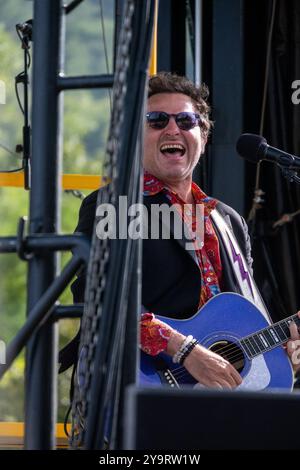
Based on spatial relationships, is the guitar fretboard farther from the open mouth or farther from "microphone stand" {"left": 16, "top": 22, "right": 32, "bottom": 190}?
"microphone stand" {"left": 16, "top": 22, "right": 32, "bottom": 190}

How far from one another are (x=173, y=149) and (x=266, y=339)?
0.75 meters

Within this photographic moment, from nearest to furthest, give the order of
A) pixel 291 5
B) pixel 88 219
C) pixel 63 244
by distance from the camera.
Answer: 1. pixel 63 244
2. pixel 88 219
3. pixel 291 5

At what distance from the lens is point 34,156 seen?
1.81 metres

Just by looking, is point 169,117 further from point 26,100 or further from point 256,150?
point 26,100

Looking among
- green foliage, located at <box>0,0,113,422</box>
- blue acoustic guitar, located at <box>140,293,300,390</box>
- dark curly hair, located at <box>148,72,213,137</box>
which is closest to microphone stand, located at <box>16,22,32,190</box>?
green foliage, located at <box>0,0,113,422</box>

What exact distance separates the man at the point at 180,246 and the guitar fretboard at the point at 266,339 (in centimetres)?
3

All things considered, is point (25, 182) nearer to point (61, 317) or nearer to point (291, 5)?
point (291, 5)

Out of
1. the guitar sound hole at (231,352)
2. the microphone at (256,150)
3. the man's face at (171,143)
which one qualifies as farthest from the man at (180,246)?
the microphone at (256,150)

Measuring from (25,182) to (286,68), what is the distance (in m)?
1.43

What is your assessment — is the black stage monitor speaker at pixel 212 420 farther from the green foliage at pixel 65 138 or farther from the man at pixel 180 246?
the man at pixel 180 246

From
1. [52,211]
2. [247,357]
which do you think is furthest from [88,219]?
[52,211]

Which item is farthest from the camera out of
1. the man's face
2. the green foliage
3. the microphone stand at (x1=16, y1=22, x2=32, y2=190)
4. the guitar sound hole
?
the green foliage

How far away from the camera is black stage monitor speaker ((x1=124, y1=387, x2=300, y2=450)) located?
140 cm

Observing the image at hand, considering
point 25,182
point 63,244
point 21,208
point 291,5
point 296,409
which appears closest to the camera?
point 296,409
